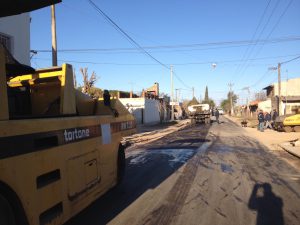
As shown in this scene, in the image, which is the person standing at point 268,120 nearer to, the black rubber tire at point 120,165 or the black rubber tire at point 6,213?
the black rubber tire at point 120,165

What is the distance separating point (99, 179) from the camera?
6.79 m

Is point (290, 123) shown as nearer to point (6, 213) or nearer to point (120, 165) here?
point (120, 165)

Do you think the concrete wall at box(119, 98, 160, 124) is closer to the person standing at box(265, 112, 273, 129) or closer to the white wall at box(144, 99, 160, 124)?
the white wall at box(144, 99, 160, 124)

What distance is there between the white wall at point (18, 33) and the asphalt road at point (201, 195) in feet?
29.5

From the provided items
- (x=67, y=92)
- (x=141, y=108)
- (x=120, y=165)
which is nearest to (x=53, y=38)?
(x=120, y=165)

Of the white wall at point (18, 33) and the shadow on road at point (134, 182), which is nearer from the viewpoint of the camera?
the shadow on road at point (134, 182)

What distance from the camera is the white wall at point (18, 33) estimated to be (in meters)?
17.9

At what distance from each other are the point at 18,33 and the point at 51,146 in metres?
15.2

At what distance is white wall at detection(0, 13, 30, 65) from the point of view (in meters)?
17.9

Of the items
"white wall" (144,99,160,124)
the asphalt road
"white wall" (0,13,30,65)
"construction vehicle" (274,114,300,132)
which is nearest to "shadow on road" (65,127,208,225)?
the asphalt road

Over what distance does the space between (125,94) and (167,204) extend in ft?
156

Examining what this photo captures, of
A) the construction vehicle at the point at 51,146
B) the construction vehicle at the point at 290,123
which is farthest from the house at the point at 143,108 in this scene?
the construction vehicle at the point at 51,146

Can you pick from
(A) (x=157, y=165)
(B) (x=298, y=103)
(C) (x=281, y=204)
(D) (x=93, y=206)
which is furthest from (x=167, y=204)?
(B) (x=298, y=103)

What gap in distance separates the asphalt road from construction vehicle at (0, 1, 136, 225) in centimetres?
46
